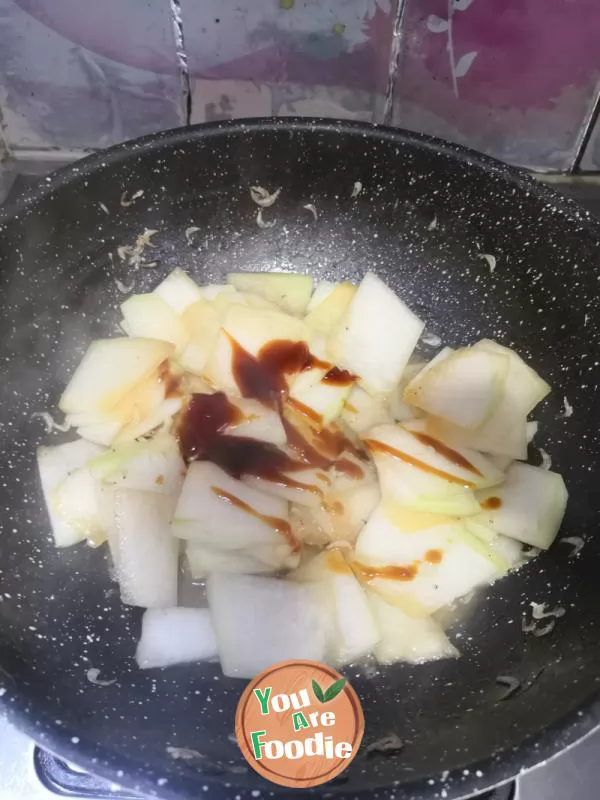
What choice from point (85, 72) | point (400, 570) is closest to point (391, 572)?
point (400, 570)

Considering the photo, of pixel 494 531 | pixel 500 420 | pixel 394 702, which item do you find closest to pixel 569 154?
pixel 500 420

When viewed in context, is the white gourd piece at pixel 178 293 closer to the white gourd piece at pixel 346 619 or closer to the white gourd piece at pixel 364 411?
the white gourd piece at pixel 364 411

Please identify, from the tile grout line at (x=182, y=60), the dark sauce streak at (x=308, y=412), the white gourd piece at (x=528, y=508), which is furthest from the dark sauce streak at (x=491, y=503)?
the tile grout line at (x=182, y=60)

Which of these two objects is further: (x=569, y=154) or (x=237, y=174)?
(x=569, y=154)

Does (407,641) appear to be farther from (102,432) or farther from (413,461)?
(102,432)

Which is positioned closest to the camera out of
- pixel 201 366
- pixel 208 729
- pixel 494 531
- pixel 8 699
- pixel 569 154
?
pixel 8 699

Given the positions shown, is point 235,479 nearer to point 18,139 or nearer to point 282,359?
point 282,359
